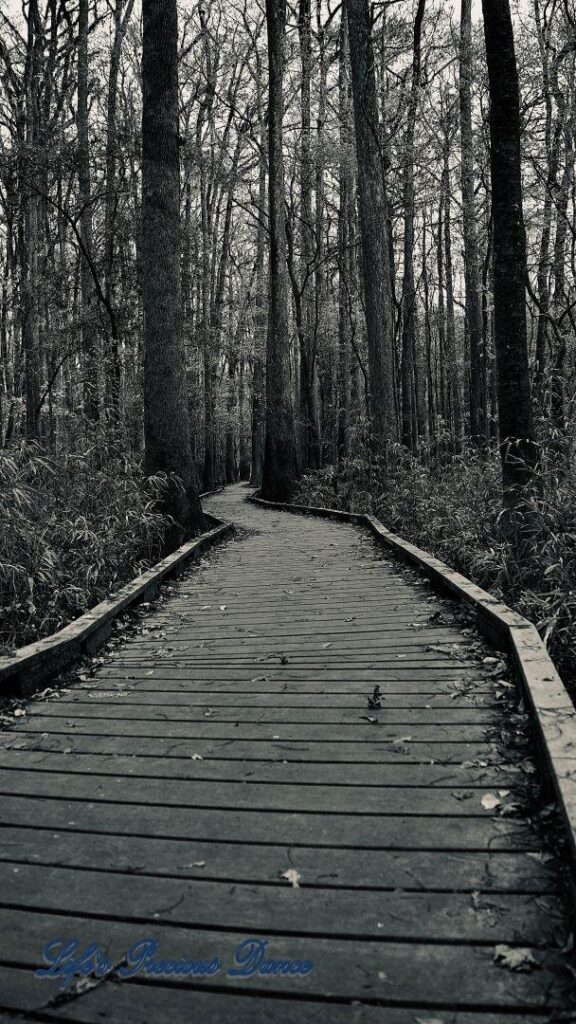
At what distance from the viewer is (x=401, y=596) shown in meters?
5.88

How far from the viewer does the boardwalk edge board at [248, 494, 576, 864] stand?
7.01 feet

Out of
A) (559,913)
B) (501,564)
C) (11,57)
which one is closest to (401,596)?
(501,564)

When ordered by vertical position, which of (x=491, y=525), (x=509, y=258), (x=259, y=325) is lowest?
(x=491, y=525)

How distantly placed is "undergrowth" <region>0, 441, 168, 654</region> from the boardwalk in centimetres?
108

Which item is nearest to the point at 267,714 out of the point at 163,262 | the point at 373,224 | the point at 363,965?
the point at 363,965

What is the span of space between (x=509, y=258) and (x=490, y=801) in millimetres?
4515

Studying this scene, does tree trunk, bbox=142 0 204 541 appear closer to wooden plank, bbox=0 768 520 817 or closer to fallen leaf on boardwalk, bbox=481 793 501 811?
wooden plank, bbox=0 768 520 817

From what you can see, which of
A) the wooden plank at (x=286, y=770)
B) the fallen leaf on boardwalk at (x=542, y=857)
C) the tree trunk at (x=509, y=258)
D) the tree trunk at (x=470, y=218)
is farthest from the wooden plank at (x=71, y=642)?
the tree trunk at (x=470, y=218)

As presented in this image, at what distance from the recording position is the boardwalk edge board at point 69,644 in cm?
373

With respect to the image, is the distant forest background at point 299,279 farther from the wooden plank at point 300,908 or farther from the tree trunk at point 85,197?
the wooden plank at point 300,908

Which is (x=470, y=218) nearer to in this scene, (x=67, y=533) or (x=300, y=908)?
(x=67, y=533)

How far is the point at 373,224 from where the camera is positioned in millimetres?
12211

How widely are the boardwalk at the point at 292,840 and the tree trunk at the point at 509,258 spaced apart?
1.93 metres

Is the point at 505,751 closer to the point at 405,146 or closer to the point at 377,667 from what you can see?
the point at 377,667
